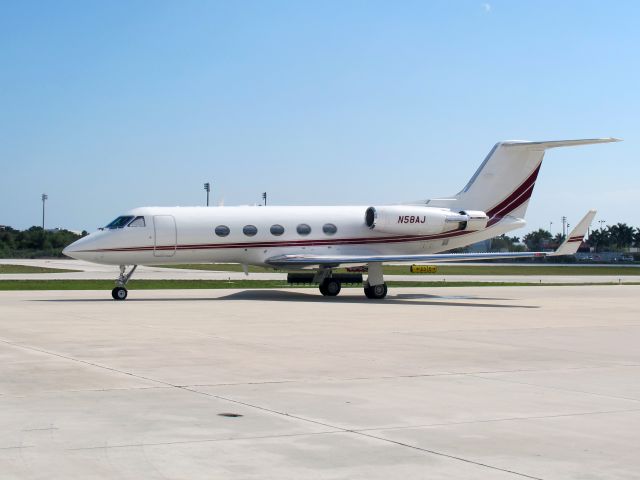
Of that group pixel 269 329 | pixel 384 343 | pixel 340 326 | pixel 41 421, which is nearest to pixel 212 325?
pixel 269 329

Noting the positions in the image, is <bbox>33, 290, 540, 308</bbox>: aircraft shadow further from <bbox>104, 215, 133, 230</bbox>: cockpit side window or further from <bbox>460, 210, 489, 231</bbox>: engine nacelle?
<bbox>460, 210, 489, 231</bbox>: engine nacelle

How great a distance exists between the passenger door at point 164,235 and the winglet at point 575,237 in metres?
12.4

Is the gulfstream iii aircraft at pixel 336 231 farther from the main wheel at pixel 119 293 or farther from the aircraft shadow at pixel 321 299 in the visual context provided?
the aircraft shadow at pixel 321 299

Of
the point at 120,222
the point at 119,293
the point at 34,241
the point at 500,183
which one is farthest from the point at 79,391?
the point at 34,241

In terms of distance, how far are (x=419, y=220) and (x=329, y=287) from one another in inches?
161

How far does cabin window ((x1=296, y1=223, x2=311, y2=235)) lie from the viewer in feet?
103

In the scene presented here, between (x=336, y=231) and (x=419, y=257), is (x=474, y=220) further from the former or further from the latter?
(x=336, y=231)

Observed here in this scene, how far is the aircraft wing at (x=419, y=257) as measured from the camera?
28344 millimetres

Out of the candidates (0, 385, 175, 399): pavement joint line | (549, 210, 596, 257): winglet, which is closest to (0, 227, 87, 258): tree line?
(549, 210, 596, 257): winglet

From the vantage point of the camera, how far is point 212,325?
61.8 ft

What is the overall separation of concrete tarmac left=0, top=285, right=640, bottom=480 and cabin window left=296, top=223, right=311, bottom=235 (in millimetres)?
10874

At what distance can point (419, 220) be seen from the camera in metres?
32.0

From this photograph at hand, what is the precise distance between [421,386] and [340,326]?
27.4 feet

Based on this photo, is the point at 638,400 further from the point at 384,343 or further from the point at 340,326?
the point at 340,326
